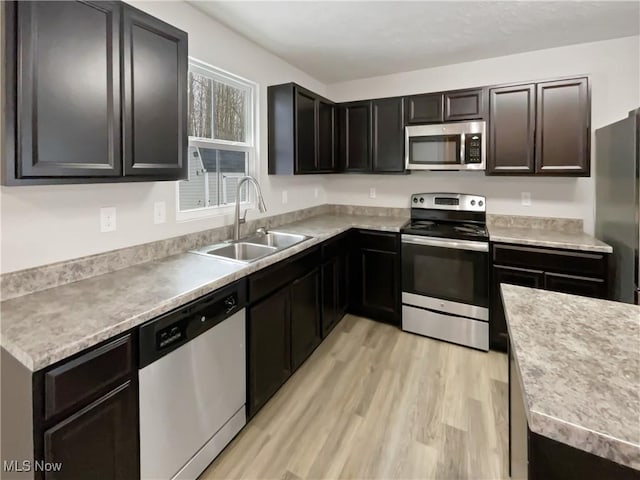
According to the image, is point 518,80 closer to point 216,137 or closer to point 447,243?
point 447,243

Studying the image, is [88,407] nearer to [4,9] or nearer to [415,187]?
[4,9]

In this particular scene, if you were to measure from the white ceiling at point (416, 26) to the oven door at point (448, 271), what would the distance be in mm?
1648

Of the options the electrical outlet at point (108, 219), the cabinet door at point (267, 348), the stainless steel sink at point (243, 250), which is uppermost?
the electrical outlet at point (108, 219)

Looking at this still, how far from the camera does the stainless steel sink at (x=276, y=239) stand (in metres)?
2.67

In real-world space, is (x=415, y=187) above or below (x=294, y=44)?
below

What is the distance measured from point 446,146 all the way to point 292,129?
4.69ft

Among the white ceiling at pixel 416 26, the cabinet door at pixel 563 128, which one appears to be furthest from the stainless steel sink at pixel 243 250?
the cabinet door at pixel 563 128

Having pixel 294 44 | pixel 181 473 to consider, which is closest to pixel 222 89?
pixel 294 44

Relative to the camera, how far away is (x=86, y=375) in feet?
3.67

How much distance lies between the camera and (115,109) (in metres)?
1.46

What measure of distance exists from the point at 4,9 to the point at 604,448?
203 cm

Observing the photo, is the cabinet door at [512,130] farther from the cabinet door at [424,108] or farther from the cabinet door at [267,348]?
the cabinet door at [267,348]

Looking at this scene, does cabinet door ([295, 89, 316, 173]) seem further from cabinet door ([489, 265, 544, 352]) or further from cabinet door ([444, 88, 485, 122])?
cabinet door ([489, 265, 544, 352])

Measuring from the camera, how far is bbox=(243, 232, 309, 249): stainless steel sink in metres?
2.67
